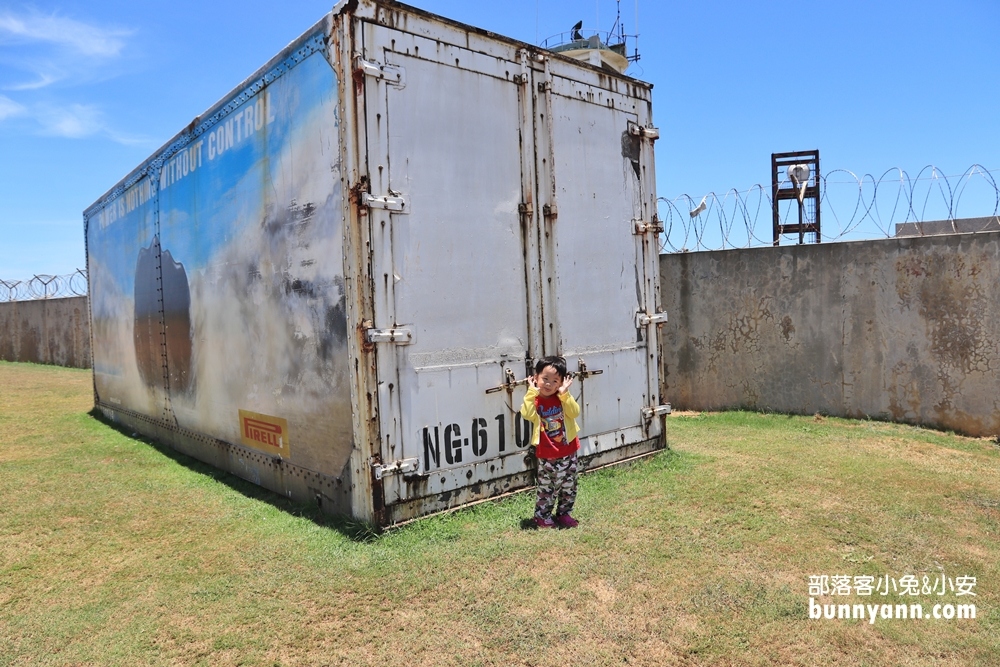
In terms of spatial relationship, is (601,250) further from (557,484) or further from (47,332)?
(47,332)

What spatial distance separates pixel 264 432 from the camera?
5.36 m

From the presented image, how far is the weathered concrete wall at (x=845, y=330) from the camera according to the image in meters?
6.95

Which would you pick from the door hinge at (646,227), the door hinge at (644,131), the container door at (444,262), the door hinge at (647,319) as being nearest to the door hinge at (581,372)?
the container door at (444,262)

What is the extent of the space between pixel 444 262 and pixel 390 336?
0.72 metres

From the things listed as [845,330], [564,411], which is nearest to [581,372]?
[564,411]

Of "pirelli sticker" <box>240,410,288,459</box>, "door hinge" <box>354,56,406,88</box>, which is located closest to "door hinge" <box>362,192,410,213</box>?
"door hinge" <box>354,56,406,88</box>

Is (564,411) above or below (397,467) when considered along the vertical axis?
above

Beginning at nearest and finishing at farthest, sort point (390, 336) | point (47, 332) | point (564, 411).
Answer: point (390, 336) → point (564, 411) → point (47, 332)

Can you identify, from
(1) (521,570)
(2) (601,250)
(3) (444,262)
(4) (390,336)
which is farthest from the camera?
(2) (601,250)

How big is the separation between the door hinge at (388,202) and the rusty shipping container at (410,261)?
15 millimetres

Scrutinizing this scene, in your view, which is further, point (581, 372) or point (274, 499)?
point (581, 372)

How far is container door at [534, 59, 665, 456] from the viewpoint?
17.3 feet

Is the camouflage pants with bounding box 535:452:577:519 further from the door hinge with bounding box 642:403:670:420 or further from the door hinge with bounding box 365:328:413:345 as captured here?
the door hinge with bounding box 642:403:670:420

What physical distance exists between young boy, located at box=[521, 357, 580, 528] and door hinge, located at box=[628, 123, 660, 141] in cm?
276
